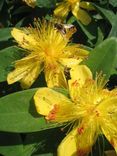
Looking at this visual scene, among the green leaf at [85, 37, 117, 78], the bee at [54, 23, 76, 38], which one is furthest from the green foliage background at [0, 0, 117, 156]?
the bee at [54, 23, 76, 38]

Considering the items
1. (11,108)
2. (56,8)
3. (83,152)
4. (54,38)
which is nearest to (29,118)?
(11,108)

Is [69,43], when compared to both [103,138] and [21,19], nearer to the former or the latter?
[103,138]

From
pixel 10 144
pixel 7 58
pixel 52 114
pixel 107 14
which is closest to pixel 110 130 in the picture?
pixel 52 114

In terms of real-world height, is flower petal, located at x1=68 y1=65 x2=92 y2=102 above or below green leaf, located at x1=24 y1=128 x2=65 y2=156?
above

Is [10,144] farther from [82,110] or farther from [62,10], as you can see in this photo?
[62,10]

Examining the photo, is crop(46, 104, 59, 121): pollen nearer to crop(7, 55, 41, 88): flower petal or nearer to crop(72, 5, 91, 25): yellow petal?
crop(7, 55, 41, 88): flower petal

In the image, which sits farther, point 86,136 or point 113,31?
point 113,31
